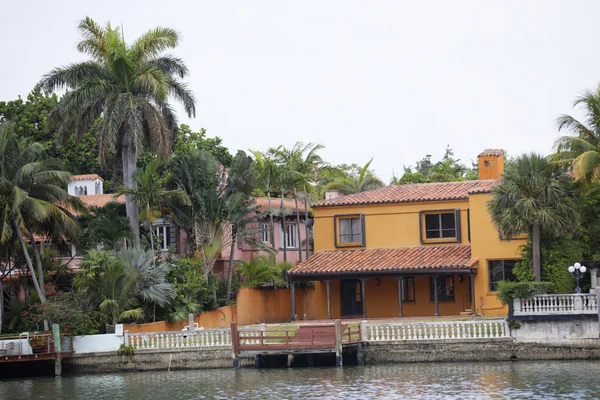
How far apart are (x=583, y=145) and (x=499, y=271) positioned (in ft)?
25.1

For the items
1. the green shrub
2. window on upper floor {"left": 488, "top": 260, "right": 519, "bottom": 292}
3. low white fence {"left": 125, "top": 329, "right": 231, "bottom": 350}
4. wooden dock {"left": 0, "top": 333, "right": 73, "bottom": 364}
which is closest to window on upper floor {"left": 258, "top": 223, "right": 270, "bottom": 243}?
window on upper floor {"left": 488, "top": 260, "right": 519, "bottom": 292}

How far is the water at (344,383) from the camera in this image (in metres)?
33.0

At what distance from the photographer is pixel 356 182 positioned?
67688mm

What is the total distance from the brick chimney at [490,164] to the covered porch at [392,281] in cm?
510

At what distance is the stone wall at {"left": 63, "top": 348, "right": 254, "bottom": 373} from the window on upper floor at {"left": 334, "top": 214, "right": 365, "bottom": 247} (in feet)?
42.3

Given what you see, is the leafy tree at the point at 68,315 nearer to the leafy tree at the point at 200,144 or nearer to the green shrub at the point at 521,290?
the green shrub at the point at 521,290

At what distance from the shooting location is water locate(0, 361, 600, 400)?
108ft

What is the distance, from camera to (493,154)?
179 feet

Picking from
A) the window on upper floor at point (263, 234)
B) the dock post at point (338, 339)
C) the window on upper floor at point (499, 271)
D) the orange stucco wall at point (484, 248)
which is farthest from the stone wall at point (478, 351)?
the window on upper floor at point (263, 234)

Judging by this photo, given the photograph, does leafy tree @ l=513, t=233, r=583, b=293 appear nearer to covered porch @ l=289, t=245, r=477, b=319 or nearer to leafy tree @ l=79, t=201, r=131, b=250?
covered porch @ l=289, t=245, r=477, b=319

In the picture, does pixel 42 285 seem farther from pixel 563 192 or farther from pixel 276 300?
pixel 563 192

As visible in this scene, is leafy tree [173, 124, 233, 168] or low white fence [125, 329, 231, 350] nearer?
low white fence [125, 329, 231, 350]

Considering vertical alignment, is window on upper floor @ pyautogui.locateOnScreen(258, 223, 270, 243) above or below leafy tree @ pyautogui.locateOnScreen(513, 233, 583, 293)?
above

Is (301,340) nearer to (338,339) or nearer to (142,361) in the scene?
(338,339)
